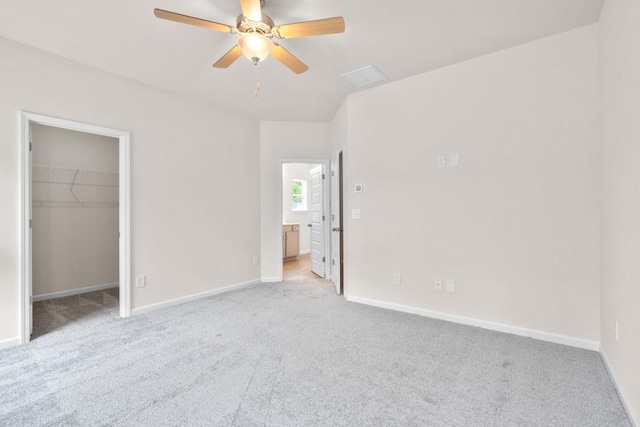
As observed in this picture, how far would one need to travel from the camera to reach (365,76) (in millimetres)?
3189

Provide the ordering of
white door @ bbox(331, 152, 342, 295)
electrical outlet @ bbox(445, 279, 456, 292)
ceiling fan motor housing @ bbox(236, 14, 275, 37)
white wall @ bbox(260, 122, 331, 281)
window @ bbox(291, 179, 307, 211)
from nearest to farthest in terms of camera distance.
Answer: ceiling fan motor housing @ bbox(236, 14, 275, 37) < electrical outlet @ bbox(445, 279, 456, 292) < white door @ bbox(331, 152, 342, 295) < white wall @ bbox(260, 122, 331, 281) < window @ bbox(291, 179, 307, 211)

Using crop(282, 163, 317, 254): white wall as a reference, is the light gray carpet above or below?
below

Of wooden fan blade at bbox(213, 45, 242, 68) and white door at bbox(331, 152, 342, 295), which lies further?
white door at bbox(331, 152, 342, 295)

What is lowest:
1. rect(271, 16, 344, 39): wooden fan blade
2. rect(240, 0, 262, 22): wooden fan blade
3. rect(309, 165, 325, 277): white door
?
rect(309, 165, 325, 277): white door

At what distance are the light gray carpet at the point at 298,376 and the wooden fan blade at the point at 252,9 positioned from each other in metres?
2.37

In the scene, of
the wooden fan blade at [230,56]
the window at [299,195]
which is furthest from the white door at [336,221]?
the window at [299,195]

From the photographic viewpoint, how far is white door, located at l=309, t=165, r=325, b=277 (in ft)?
16.2

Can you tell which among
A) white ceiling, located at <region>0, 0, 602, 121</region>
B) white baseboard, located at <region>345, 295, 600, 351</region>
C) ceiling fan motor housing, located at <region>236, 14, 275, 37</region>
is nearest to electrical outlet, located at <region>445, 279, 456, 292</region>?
white baseboard, located at <region>345, 295, 600, 351</region>

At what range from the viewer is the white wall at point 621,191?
157 centimetres

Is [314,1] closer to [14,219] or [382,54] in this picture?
[382,54]

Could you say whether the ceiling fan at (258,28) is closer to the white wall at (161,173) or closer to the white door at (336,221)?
the white wall at (161,173)

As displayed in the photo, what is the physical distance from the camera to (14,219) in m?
2.54

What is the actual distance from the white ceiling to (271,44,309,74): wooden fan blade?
255mm

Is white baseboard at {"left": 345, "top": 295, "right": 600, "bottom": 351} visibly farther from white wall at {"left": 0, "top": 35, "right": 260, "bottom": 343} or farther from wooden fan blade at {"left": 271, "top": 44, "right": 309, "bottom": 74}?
wooden fan blade at {"left": 271, "top": 44, "right": 309, "bottom": 74}
